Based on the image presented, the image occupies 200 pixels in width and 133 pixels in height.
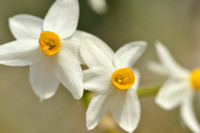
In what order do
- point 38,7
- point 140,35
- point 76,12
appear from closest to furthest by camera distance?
point 76,12 < point 38,7 < point 140,35

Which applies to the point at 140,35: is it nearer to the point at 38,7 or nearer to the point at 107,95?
the point at 38,7

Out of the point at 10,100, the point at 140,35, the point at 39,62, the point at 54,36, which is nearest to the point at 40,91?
the point at 39,62

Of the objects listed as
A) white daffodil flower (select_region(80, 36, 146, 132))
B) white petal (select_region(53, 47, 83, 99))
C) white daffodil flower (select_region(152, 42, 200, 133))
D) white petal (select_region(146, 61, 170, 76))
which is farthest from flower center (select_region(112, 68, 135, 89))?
white petal (select_region(146, 61, 170, 76))

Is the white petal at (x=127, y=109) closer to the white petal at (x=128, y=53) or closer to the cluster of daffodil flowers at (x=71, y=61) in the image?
the cluster of daffodil flowers at (x=71, y=61)

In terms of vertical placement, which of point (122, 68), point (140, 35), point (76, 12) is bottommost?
point (140, 35)

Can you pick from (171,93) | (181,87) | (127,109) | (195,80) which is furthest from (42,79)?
(195,80)

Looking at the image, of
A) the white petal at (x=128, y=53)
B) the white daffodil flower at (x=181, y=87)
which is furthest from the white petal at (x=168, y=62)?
the white petal at (x=128, y=53)

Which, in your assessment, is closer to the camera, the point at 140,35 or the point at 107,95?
the point at 107,95
